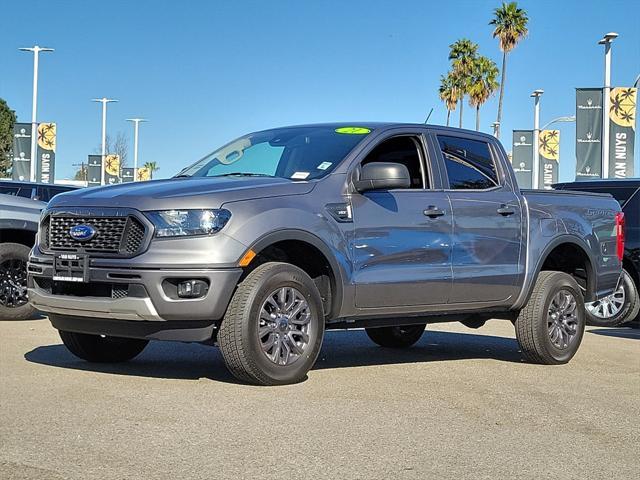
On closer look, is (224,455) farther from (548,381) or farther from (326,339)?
(326,339)

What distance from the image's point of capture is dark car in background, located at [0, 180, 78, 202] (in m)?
13.0

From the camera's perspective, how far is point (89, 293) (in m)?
6.62

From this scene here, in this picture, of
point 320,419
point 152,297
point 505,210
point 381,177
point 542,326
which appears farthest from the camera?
point 542,326

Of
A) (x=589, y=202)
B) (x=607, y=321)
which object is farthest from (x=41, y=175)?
(x=589, y=202)

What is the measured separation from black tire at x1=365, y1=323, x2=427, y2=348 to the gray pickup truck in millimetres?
1086

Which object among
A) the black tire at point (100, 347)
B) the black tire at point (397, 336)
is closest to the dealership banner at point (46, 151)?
the black tire at point (397, 336)

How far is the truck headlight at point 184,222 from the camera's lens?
6.35 m

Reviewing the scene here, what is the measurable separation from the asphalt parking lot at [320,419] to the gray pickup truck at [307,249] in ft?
1.24

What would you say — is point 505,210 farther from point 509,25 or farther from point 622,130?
point 509,25

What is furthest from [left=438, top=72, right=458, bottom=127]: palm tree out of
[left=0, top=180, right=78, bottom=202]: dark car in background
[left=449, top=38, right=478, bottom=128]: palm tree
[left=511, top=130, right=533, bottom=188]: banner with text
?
[left=0, top=180, right=78, bottom=202]: dark car in background

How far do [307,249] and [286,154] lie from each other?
37.9 inches

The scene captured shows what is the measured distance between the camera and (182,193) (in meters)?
6.49

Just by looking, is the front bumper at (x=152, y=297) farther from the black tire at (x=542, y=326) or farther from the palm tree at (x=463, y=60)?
the palm tree at (x=463, y=60)

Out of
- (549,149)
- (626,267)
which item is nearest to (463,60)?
(549,149)
